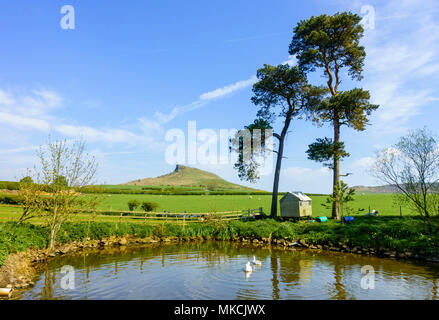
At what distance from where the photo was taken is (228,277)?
12.0 metres

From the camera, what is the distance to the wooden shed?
2620 centimetres

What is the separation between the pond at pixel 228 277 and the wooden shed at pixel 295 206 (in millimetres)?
8498

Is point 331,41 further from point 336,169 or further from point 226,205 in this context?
point 226,205

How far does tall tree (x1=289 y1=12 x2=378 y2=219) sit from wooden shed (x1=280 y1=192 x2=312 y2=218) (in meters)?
2.61

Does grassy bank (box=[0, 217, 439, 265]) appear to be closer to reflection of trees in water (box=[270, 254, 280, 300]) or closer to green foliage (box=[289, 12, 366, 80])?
reflection of trees in water (box=[270, 254, 280, 300])

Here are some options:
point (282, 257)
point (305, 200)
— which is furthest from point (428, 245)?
point (305, 200)

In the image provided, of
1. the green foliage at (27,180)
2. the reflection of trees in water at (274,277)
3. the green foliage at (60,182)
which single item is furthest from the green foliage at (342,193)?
the green foliage at (27,180)

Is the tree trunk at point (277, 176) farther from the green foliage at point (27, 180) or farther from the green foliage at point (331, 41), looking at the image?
the green foliage at point (27, 180)

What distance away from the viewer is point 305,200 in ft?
88.3

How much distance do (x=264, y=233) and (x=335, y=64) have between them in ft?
56.4

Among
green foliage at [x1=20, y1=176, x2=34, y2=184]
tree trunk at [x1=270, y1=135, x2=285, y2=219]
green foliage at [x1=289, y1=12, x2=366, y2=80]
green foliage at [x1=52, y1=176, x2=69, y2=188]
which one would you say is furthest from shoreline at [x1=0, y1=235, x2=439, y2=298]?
green foliage at [x1=289, y1=12, x2=366, y2=80]

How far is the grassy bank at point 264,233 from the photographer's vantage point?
16.1m
